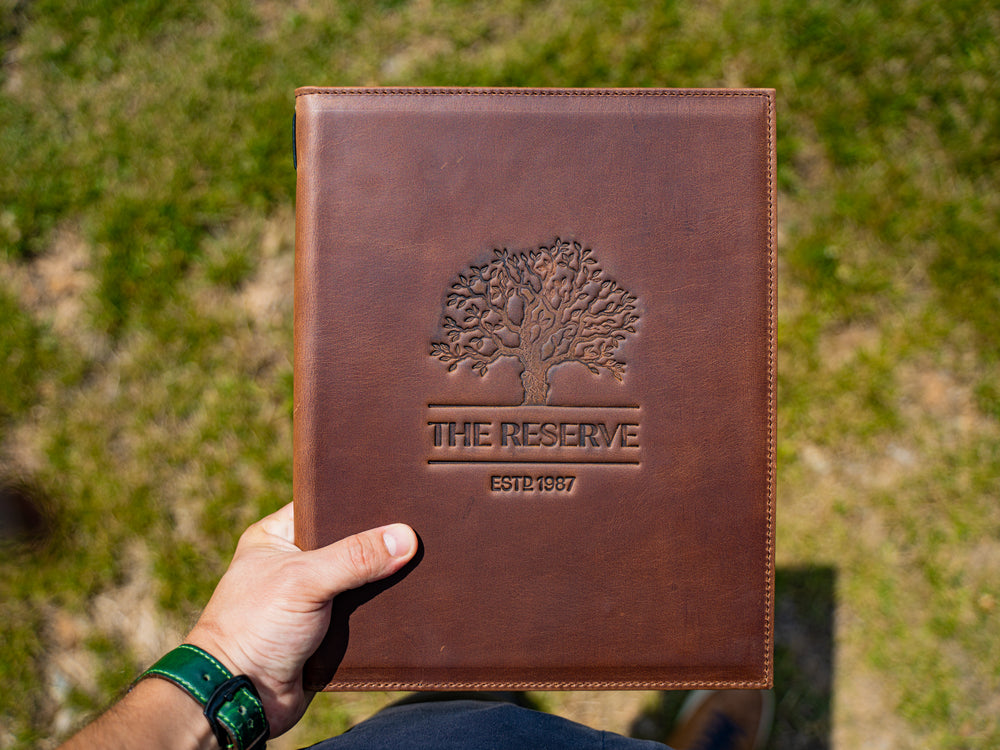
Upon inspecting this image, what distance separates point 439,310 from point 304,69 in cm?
152

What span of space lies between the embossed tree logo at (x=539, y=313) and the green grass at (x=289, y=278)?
1.18 meters

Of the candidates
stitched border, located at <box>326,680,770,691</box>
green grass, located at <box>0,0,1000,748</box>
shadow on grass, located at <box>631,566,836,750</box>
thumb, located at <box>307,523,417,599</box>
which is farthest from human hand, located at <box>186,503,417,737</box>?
Answer: shadow on grass, located at <box>631,566,836,750</box>

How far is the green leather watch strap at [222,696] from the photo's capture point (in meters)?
1.50

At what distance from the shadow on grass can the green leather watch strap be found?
1.42 metres

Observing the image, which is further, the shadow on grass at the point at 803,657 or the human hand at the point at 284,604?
the shadow on grass at the point at 803,657

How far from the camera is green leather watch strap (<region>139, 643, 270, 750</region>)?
4.93ft

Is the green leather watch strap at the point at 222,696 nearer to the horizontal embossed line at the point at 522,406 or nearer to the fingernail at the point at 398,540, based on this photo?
the fingernail at the point at 398,540

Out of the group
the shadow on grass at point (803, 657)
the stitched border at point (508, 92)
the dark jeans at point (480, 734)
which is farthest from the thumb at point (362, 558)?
the shadow on grass at point (803, 657)

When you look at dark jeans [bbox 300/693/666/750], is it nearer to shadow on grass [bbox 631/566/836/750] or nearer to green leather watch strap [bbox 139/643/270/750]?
green leather watch strap [bbox 139/643/270/750]

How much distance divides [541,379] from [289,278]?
53.7 inches

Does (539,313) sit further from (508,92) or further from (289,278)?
(289,278)

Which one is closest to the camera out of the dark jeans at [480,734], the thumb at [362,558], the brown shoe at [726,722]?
the thumb at [362,558]

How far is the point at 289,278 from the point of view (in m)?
2.43

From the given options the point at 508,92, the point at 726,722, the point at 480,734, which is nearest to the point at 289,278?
the point at 508,92
